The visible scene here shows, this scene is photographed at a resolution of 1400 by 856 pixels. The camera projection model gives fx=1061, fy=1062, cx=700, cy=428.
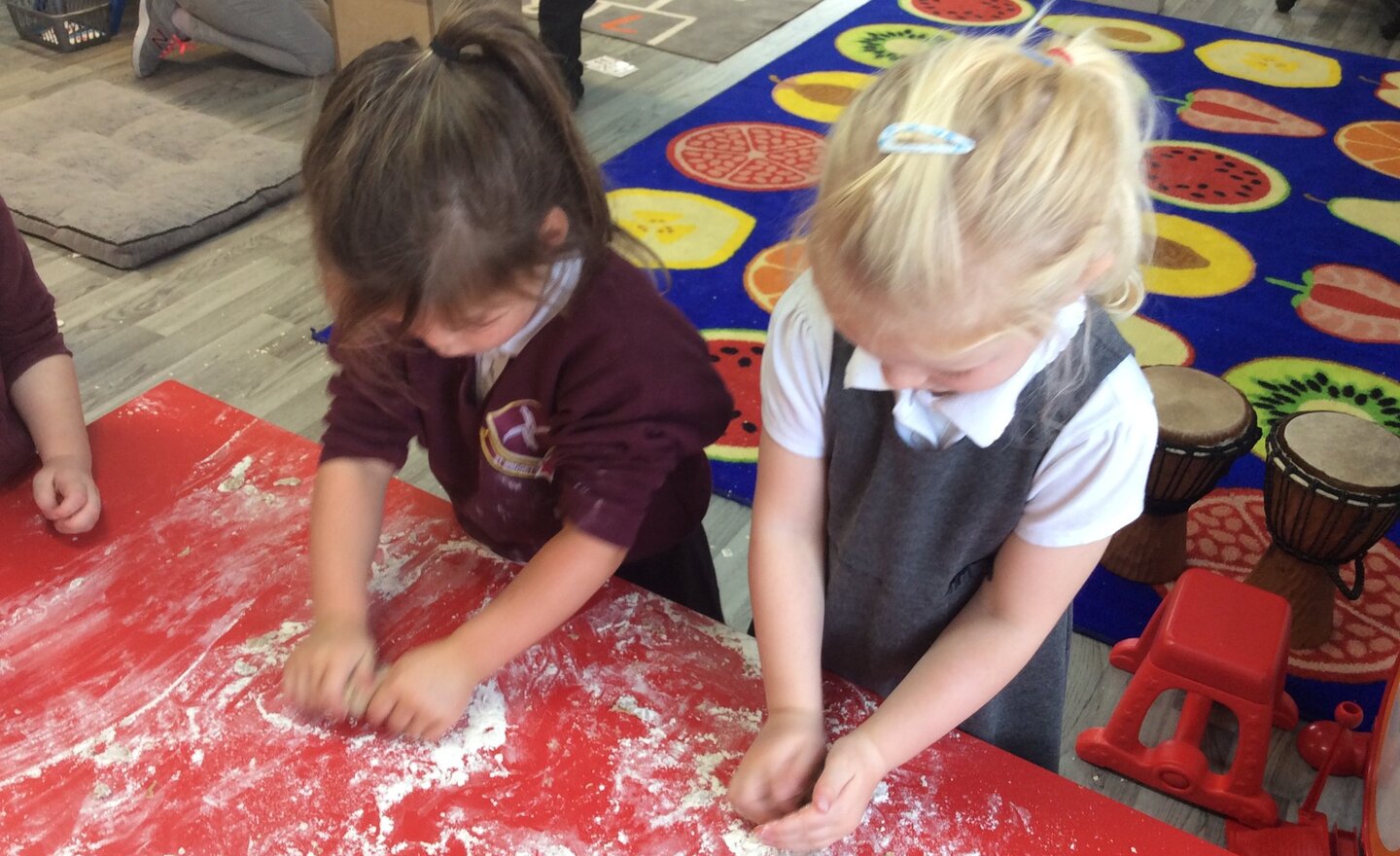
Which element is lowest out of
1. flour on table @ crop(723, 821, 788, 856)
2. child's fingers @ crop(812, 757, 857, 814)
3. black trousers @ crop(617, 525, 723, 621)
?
black trousers @ crop(617, 525, 723, 621)

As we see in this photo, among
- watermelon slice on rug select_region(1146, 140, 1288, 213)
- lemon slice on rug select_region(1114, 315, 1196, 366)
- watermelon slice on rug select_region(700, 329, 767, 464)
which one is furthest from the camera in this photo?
watermelon slice on rug select_region(1146, 140, 1288, 213)

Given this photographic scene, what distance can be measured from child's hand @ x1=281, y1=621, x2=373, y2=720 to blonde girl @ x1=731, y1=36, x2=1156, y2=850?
0.89 feet

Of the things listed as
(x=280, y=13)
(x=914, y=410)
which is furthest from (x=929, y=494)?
(x=280, y=13)

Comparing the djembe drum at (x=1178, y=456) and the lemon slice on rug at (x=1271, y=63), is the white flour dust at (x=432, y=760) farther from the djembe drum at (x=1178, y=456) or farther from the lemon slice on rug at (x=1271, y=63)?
the lemon slice on rug at (x=1271, y=63)

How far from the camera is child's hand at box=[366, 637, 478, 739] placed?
2.36 ft

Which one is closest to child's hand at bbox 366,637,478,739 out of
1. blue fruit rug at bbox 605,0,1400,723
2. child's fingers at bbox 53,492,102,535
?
child's fingers at bbox 53,492,102,535

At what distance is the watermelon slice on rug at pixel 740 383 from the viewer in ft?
6.24

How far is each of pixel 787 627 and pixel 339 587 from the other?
0.33 m

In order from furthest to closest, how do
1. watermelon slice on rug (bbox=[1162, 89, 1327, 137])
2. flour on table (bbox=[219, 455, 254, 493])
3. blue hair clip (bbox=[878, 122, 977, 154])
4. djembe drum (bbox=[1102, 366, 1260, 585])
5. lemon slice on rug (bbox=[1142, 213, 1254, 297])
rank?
1. watermelon slice on rug (bbox=[1162, 89, 1327, 137])
2. lemon slice on rug (bbox=[1142, 213, 1254, 297])
3. djembe drum (bbox=[1102, 366, 1260, 585])
4. flour on table (bbox=[219, 455, 254, 493])
5. blue hair clip (bbox=[878, 122, 977, 154])

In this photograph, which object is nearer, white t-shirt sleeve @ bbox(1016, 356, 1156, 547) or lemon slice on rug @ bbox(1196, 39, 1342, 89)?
white t-shirt sleeve @ bbox(1016, 356, 1156, 547)

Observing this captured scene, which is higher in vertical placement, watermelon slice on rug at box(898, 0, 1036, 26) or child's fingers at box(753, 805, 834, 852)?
child's fingers at box(753, 805, 834, 852)

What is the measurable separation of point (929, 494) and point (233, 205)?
2.25 meters

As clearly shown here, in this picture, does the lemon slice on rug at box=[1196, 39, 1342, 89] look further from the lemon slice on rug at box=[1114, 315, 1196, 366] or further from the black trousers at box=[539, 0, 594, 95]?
the black trousers at box=[539, 0, 594, 95]

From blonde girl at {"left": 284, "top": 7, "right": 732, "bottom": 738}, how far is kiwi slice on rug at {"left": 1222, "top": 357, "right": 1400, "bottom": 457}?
4.91 feet
